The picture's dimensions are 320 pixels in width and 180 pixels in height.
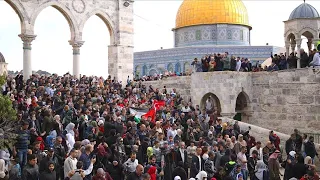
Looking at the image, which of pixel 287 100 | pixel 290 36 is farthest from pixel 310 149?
pixel 290 36

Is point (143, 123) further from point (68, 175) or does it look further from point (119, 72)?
point (119, 72)

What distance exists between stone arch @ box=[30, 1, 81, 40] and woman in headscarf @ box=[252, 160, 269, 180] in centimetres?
1396

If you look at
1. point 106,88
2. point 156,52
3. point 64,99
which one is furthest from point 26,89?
point 156,52

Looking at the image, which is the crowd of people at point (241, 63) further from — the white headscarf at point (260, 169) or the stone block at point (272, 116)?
the white headscarf at point (260, 169)

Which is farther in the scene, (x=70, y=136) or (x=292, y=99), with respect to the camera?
(x=292, y=99)

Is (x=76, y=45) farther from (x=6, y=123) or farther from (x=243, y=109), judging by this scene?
(x=6, y=123)

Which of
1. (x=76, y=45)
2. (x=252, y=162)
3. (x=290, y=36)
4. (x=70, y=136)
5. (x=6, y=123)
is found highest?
(x=290, y=36)

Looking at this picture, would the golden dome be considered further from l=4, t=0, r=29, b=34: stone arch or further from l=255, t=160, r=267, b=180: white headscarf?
l=255, t=160, r=267, b=180: white headscarf

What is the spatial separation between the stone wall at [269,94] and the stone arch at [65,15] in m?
Answer: 5.73

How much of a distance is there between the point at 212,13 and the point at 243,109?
1759cm

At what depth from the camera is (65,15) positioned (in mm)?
22422

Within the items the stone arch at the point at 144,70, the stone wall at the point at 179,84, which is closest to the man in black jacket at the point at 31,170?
the stone wall at the point at 179,84

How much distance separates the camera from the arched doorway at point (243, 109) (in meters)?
21.0

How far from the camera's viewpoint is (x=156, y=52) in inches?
1531
